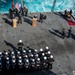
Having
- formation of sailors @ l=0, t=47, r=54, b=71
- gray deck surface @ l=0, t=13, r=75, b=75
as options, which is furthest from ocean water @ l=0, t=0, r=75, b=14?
formation of sailors @ l=0, t=47, r=54, b=71

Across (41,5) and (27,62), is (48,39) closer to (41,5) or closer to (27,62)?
(27,62)

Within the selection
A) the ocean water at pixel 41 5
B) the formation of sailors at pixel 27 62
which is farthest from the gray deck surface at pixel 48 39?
the ocean water at pixel 41 5

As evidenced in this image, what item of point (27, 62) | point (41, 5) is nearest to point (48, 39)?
point (27, 62)

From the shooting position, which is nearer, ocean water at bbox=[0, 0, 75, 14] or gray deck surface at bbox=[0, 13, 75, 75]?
gray deck surface at bbox=[0, 13, 75, 75]

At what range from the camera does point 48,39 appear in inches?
1549

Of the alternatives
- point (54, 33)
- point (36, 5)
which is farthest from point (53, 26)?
point (36, 5)

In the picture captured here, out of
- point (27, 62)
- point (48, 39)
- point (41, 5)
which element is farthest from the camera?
point (41, 5)

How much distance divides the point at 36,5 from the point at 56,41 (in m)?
37.9

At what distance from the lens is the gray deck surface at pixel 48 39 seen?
34.6 metres

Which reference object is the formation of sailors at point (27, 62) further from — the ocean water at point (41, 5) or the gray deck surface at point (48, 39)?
the ocean water at point (41, 5)

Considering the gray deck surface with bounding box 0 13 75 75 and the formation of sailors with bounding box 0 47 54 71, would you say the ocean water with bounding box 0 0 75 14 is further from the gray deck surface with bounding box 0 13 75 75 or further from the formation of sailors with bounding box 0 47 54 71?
the formation of sailors with bounding box 0 47 54 71

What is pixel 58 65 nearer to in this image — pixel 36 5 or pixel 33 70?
pixel 33 70

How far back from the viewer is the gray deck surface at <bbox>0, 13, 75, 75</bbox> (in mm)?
34594

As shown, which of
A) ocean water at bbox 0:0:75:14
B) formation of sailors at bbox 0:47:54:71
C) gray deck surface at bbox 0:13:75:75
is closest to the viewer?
formation of sailors at bbox 0:47:54:71
